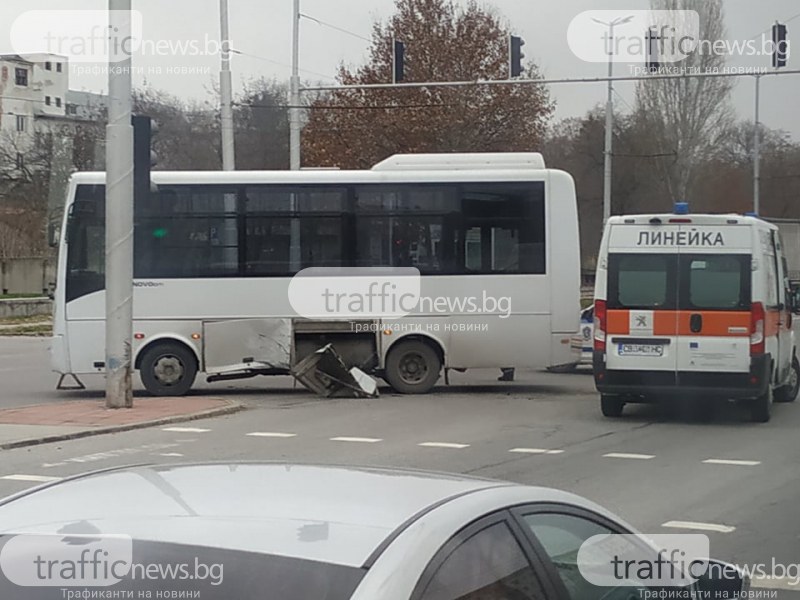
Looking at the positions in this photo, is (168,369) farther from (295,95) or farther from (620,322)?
(295,95)

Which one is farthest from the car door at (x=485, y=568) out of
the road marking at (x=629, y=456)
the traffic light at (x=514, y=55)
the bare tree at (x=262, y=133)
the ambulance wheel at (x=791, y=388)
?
the bare tree at (x=262, y=133)

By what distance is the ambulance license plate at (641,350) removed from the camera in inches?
594

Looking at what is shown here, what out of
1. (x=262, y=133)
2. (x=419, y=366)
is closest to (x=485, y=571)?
(x=419, y=366)

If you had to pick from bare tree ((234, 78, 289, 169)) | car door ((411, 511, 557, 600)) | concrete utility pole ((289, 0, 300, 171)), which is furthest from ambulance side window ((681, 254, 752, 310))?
bare tree ((234, 78, 289, 169))

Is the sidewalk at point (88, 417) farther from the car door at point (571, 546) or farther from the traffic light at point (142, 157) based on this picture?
the car door at point (571, 546)

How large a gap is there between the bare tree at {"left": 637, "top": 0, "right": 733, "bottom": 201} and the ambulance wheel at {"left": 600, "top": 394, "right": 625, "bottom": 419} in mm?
37290

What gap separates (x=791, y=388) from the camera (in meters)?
18.0

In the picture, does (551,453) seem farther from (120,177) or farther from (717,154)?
(717,154)

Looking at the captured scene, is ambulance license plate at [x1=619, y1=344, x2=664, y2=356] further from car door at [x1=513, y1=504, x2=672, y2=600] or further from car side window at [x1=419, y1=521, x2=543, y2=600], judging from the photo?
car side window at [x1=419, y1=521, x2=543, y2=600]

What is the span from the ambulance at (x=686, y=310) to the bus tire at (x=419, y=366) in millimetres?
4421

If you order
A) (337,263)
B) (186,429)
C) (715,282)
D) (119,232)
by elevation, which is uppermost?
(119,232)

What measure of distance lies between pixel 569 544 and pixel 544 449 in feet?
31.4

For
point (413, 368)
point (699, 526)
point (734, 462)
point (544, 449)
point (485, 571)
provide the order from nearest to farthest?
point (485, 571), point (699, 526), point (734, 462), point (544, 449), point (413, 368)

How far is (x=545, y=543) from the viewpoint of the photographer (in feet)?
10.8
